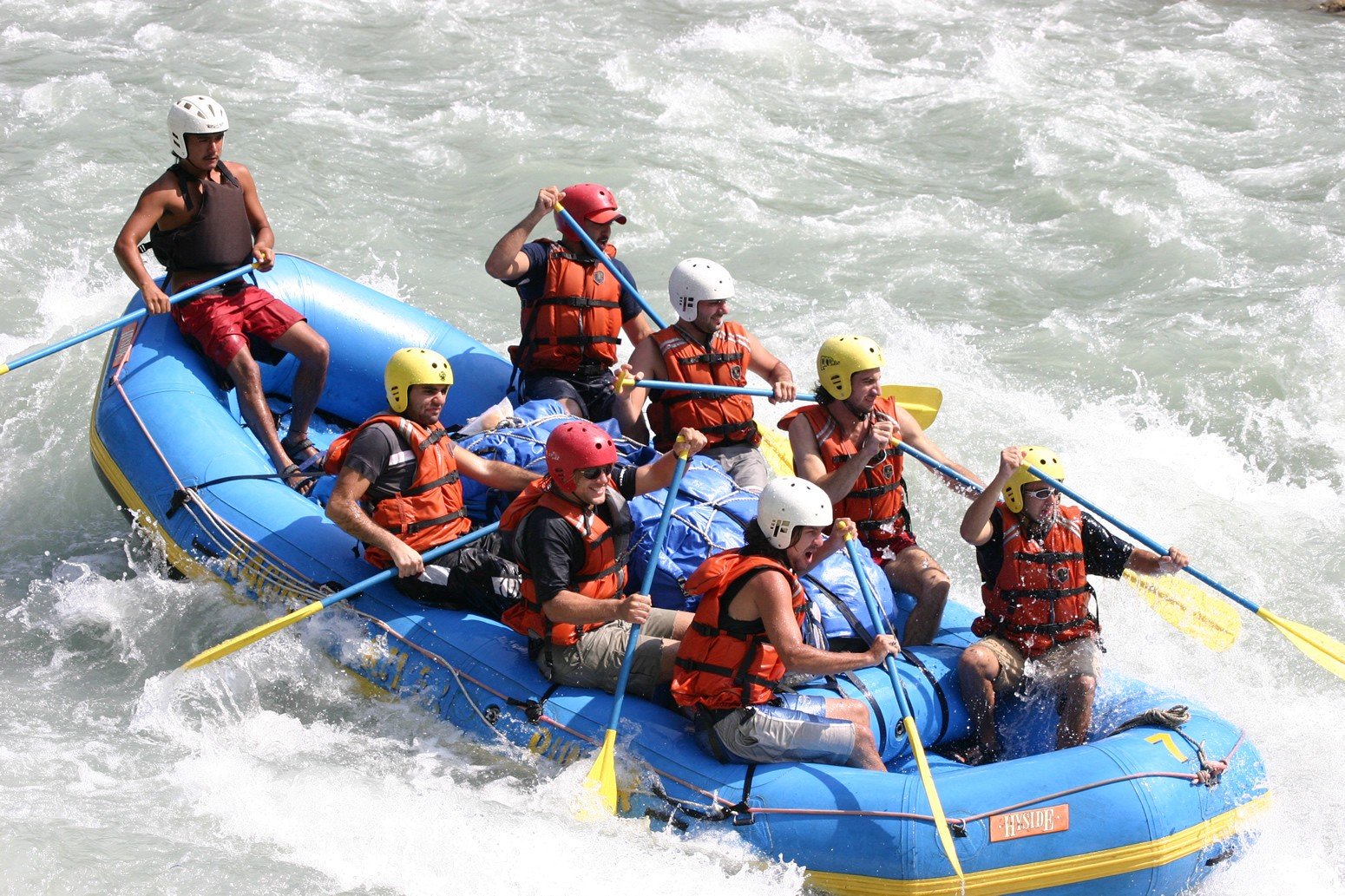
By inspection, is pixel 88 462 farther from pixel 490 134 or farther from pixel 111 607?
pixel 490 134

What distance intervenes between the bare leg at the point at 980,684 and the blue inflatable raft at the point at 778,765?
2.4 inches

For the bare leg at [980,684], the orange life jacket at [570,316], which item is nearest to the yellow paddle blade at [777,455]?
the orange life jacket at [570,316]

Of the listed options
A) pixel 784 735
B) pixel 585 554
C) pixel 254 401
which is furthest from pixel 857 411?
pixel 254 401

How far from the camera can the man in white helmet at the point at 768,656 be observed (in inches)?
172

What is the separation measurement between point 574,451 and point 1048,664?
1761 millimetres

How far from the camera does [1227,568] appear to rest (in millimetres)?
7266

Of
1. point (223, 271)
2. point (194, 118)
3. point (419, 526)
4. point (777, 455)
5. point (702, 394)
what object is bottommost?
point (777, 455)

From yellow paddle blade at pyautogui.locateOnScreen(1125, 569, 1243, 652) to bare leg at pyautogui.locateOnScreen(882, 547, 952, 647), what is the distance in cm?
67

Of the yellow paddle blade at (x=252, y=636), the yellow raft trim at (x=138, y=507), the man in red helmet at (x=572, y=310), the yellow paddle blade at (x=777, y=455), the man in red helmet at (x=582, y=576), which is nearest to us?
the man in red helmet at (x=582, y=576)

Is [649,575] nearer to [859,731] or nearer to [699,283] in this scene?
[859,731]

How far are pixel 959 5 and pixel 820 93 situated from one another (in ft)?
10.5

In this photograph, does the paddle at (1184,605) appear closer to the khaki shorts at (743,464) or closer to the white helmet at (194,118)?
the khaki shorts at (743,464)

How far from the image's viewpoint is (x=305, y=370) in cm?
618

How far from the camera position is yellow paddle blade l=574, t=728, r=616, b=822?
4500 millimetres
